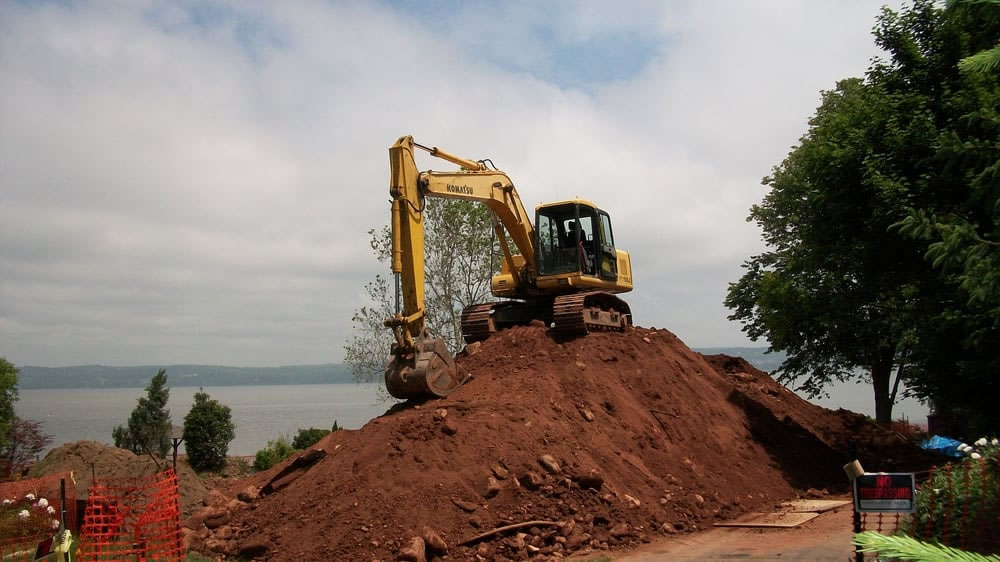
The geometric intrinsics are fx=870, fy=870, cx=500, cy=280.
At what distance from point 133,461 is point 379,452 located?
27.0 feet

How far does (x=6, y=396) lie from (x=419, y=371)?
18100mm

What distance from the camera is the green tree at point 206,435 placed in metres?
26.5

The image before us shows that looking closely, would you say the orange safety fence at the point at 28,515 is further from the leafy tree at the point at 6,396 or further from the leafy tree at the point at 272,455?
the leafy tree at the point at 6,396

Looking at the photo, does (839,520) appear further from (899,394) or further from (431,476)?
(899,394)

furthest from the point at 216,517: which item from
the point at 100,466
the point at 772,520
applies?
the point at 772,520

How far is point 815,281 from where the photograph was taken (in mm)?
25641

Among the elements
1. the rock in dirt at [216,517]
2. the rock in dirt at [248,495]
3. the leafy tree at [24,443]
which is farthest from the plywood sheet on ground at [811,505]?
the leafy tree at [24,443]

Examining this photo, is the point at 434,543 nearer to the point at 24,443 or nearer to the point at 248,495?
the point at 248,495

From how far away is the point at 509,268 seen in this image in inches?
766

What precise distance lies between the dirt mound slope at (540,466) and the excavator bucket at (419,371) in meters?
0.30

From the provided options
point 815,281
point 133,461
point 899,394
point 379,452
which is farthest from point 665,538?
point 899,394

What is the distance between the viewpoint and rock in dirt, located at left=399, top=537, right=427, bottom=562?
1073 cm

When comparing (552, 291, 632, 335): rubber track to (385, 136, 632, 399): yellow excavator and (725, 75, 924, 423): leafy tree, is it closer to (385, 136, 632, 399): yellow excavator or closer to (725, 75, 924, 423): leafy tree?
(385, 136, 632, 399): yellow excavator

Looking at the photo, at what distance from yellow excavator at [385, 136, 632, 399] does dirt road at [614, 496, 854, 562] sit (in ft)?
15.6
